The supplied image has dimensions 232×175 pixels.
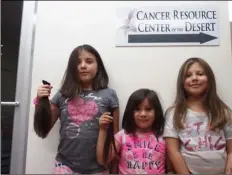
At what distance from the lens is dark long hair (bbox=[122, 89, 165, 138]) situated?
0.52 m

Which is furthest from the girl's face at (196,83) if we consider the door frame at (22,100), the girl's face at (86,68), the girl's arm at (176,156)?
the door frame at (22,100)

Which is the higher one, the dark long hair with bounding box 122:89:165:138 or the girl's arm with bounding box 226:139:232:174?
the dark long hair with bounding box 122:89:165:138

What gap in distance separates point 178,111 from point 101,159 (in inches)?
7.8

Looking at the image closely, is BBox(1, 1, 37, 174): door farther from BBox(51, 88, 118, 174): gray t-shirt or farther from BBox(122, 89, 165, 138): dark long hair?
BBox(122, 89, 165, 138): dark long hair

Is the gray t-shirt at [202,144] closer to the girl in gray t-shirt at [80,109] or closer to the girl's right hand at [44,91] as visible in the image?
the girl in gray t-shirt at [80,109]

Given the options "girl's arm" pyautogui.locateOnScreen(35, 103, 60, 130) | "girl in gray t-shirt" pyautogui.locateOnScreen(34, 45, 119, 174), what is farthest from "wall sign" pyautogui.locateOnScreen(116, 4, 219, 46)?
"girl's arm" pyautogui.locateOnScreen(35, 103, 60, 130)

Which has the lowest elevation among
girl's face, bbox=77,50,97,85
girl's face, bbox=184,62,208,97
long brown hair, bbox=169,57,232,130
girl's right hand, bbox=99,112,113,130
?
girl's right hand, bbox=99,112,113,130

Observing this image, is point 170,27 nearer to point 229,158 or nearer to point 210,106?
point 210,106

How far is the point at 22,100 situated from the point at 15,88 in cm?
3

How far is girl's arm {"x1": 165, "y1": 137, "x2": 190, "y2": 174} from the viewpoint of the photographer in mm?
487

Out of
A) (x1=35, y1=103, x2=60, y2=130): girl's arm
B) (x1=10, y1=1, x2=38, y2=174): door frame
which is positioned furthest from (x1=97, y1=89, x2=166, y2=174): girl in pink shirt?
(x1=10, y1=1, x2=38, y2=174): door frame

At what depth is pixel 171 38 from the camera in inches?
21.4

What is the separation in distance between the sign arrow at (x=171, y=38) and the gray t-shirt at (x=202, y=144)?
0.56ft

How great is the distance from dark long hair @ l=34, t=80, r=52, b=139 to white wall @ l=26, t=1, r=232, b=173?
2 cm
